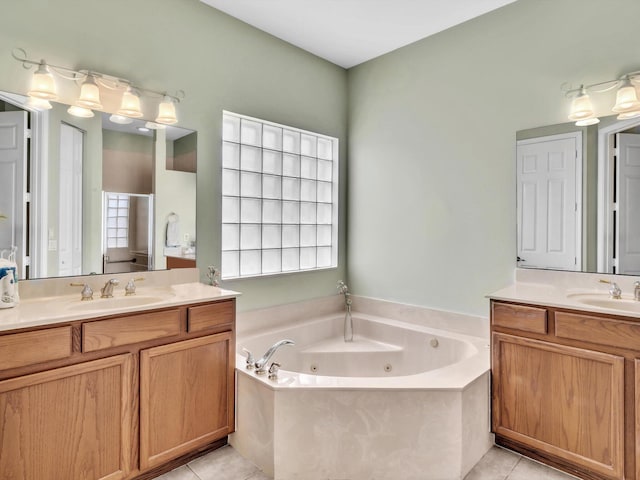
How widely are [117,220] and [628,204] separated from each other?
2.98m

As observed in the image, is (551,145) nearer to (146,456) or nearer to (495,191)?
(495,191)

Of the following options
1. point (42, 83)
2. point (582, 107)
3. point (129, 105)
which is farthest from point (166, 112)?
point (582, 107)

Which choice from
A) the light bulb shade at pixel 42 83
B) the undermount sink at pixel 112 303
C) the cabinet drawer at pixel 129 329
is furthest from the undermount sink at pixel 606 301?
the light bulb shade at pixel 42 83

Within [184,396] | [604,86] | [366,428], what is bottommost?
[366,428]

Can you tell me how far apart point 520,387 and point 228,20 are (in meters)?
3.03

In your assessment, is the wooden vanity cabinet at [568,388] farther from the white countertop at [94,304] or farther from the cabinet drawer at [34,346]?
the cabinet drawer at [34,346]

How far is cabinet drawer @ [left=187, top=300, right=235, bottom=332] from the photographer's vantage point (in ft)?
6.32

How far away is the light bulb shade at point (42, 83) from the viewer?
6.07ft

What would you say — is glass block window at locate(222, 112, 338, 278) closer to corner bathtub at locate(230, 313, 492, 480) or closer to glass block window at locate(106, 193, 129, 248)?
glass block window at locate(106, 193, 129, 248)

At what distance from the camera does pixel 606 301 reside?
6.41 ft

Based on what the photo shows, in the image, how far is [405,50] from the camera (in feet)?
9.95

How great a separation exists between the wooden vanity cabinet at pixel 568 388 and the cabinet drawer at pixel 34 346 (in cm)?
215

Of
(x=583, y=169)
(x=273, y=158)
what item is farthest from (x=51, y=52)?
(x=583, y=169)

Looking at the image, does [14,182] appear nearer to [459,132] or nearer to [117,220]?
[117,220]
